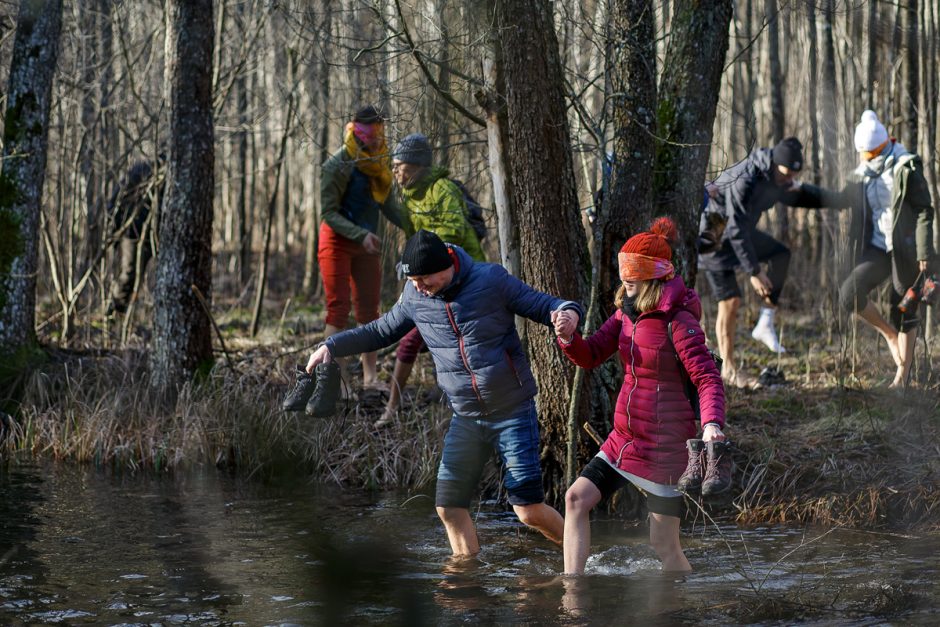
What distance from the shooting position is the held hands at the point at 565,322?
5.45 metres

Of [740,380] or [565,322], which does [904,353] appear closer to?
[740,380]

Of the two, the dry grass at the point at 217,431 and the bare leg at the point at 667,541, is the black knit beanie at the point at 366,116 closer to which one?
the dry grass at the point at 217,431

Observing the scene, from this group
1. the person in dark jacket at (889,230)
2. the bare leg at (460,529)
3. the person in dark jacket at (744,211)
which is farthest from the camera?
the person in dark jacket at (744,211)

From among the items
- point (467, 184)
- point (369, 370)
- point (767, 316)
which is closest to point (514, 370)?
point (369, 370)

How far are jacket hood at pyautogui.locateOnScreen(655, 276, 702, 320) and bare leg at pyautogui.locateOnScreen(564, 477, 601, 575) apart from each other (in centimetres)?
91

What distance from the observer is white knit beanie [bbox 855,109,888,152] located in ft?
→ 30.8

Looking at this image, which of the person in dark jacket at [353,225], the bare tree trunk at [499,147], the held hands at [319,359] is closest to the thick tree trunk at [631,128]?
the bare tree trunk at [499,147]

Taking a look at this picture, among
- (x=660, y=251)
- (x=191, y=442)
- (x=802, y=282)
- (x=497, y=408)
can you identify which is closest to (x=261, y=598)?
(x=497, y=408)

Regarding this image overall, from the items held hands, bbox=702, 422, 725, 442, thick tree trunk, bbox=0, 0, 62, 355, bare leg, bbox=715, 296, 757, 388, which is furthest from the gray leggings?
thick tree trunk, bbox=0, 0, 62, 355

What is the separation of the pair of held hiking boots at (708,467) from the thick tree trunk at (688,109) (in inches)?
101

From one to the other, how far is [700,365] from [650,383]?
0.88 feet

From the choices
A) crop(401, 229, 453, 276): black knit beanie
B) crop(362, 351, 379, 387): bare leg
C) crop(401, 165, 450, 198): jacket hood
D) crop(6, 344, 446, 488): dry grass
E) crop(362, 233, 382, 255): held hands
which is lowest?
crop(6, 344, 446, 488): dry grass

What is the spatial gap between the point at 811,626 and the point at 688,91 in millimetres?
3767

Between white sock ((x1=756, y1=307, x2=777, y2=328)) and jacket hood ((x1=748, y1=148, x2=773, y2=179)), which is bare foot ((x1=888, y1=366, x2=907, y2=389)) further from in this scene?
jacket hood ((x1=748, y1=148, x2=773, y2=179))
